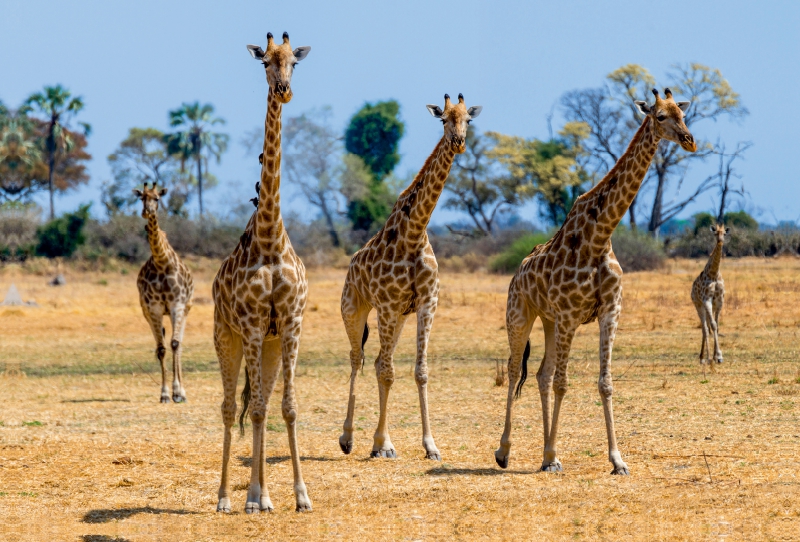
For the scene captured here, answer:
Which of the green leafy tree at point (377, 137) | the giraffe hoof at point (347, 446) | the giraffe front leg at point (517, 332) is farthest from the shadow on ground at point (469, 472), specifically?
A: the green leafy tree at point (377, 137)

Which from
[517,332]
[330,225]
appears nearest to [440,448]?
[517,332]

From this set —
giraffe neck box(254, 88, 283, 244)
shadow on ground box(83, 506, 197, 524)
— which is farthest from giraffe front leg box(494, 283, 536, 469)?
shadow on ground box(83, 506, 197, 524)

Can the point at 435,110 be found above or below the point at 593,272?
above

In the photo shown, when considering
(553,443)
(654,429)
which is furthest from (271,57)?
(654,429)

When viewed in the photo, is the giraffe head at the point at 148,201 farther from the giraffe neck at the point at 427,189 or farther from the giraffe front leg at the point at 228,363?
the giraffe front leg at the point at 228,363

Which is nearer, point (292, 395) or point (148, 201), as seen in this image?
point (292, 395)

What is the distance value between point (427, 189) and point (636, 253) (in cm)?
2970

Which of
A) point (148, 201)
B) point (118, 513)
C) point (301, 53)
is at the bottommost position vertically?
point (118, 513)

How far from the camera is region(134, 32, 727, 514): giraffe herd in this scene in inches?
297

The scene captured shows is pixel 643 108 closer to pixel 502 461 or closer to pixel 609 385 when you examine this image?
pixel 609 385

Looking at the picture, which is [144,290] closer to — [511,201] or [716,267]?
[716,267]

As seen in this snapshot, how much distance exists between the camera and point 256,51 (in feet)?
24.2

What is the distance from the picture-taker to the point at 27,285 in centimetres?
3728

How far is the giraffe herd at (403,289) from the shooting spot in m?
7.55
